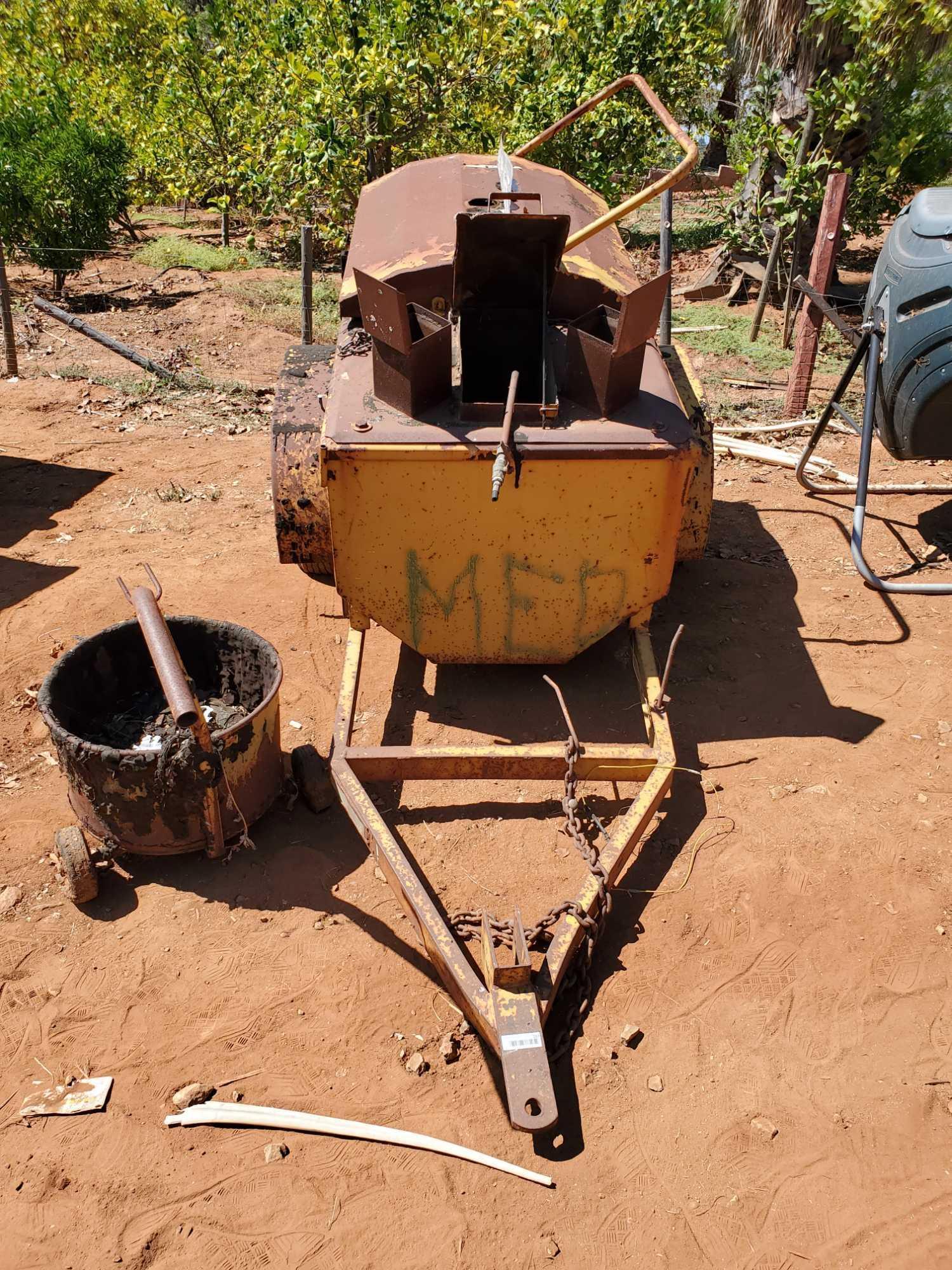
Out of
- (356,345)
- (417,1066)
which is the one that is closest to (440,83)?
(356,345)

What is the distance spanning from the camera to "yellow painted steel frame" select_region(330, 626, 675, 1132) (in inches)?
108

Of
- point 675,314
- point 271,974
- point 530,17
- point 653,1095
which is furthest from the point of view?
point 675,314

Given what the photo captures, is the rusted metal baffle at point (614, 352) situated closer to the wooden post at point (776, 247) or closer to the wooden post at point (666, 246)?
the wooden post at point (666, 246)

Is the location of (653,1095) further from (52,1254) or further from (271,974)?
(52,1254)

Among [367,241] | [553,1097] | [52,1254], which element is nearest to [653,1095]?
[553,1097]

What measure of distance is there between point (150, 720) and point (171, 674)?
1355mm

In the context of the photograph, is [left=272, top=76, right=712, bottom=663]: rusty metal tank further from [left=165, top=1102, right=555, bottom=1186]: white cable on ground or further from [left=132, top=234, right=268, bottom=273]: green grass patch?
[left=132, top=234, right=268, bottom=273]: green grass patch

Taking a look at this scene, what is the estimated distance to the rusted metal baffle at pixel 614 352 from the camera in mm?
3484

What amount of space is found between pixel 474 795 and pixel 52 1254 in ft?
6.99

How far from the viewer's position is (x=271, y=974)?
3109mm

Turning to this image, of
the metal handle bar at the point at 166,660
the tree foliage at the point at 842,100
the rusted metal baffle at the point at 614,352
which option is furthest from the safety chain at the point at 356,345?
the tree foliage at the point at 842,100

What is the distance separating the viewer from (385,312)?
3.55 meters

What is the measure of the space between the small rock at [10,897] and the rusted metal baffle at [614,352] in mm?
2907

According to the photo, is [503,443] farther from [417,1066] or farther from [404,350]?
[417,1066]
